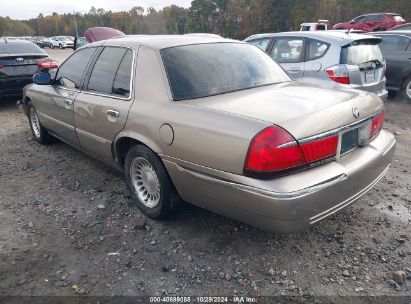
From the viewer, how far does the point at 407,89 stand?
802 cm

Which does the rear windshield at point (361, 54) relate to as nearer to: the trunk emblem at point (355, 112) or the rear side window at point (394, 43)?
the rear side window at point (394, 43)

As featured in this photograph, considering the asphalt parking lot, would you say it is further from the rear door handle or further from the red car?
the red car

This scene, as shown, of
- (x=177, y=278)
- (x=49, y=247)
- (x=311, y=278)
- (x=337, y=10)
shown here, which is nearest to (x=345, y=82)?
(x=311, y=278)

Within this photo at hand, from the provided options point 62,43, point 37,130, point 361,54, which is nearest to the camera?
point 37,130

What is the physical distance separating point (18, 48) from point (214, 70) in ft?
22.9

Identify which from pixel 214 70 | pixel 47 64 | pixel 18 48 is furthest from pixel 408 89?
pixel 18 48

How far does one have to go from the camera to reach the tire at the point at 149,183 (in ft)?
10.2

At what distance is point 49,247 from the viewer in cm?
305

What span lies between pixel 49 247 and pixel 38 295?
0.58 m

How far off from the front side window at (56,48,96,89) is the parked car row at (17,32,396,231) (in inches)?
0.6

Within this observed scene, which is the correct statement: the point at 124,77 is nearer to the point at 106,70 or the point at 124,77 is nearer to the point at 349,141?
the point at 106,70

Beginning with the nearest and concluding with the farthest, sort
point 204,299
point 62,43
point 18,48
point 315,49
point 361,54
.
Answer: point 204,299 < point 361,54 < point 315,49 < point 18,48 < point 62,43

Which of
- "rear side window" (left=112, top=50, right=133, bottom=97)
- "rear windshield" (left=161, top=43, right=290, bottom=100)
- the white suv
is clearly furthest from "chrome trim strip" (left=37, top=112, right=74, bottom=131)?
the white suv

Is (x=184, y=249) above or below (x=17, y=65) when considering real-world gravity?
below
